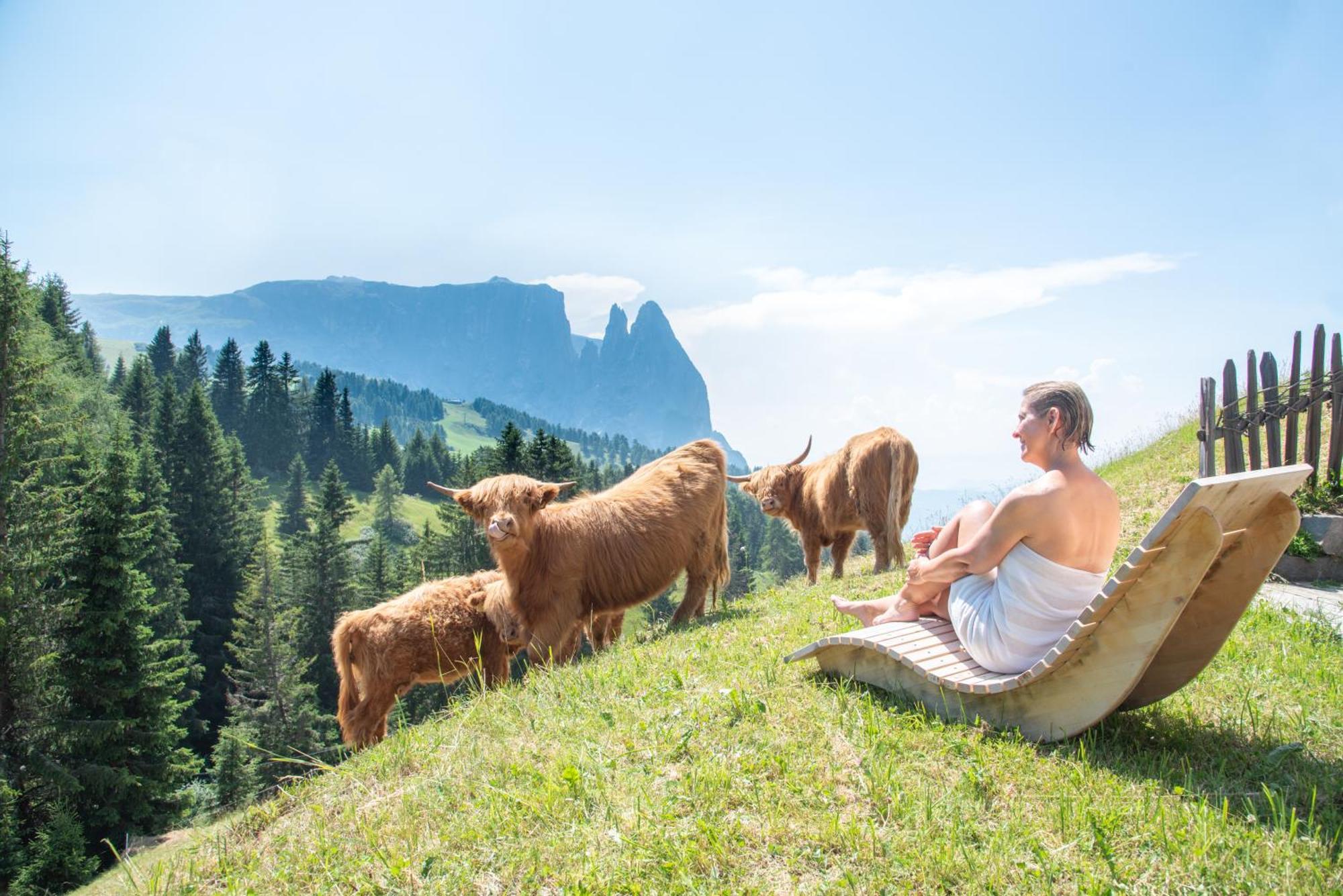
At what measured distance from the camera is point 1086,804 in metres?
3.37

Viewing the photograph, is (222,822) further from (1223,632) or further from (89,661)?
(89,661)

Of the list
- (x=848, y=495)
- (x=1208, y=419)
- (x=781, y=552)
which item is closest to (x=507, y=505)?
(x=848, y=495)

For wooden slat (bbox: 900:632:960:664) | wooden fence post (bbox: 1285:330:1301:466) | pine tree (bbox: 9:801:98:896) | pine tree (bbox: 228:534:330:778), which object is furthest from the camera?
pine tree (bbox: 228:534:330:778)

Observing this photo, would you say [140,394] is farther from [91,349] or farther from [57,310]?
[91,349]

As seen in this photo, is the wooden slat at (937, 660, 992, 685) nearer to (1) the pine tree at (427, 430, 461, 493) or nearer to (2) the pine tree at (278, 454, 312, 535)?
(2) the pine tree at (278, 454, 312, 535)

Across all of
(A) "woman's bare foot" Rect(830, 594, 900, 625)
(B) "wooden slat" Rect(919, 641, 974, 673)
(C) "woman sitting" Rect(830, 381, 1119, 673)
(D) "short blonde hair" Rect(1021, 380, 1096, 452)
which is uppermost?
(D) "short blonde hair" Rect(1021, 380, 1096, 452)

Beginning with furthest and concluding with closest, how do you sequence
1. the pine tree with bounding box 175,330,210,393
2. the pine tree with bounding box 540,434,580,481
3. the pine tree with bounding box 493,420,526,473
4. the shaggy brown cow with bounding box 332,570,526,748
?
the pine tree with bounding box 175,330,210,393 → the pine tree with bounding box 540,434,580,481 → the pine tree with bounding box 493,420,526,473 → the shaggy brown cow with bounding box 332,570,526,748

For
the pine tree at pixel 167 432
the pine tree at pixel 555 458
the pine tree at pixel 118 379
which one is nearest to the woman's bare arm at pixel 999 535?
the pine tree at pixel 555 458

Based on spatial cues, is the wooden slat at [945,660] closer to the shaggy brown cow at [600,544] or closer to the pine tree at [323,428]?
the shaggy brown cow at [600,544]

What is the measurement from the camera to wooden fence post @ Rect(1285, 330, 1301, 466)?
10633mm

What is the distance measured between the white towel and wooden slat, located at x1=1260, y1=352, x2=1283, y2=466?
8704 millimetres

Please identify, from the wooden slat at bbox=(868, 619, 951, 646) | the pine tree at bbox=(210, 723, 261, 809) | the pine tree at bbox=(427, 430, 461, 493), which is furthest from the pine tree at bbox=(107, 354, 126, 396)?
the wooden slat at bbox=(868, 619, 951, 646)

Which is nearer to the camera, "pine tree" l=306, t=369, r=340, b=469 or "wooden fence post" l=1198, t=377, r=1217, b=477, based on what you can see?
"wooden fence post" l=1198, t=377, r=1217, b=477

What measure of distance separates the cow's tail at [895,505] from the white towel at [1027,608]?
8936 millimetres
